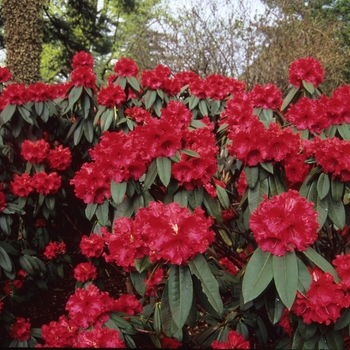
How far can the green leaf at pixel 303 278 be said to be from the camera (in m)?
1.10

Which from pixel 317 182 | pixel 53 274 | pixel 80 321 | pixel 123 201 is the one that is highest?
pixel 317 182

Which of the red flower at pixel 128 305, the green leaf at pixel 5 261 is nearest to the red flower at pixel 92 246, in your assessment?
the green leaf at pixel 5 261

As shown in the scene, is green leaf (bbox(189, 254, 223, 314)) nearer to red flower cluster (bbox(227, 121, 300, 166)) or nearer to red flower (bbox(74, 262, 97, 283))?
red flower cluster (bbox(227, 121, 300, 166))

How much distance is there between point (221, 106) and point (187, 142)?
5.72ft

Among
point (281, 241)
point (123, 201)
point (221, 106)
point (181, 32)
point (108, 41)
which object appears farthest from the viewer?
point (108, 41)

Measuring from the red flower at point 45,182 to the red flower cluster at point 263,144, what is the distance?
1546mm

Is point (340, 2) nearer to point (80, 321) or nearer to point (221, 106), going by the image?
point (221, 106)

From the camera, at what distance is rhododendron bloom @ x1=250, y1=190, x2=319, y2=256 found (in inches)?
43.1

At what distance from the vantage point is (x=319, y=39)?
773cm

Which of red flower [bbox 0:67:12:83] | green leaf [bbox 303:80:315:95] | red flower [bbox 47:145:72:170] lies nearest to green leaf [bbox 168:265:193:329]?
green leaf [bbox 303:80:315:95]

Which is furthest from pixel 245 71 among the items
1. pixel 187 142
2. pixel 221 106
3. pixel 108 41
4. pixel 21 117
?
pixel 108 41

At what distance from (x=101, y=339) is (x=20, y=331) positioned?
3.95 ft

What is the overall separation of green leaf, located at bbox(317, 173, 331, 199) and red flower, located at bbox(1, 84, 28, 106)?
2.11m

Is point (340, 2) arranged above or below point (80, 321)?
above
